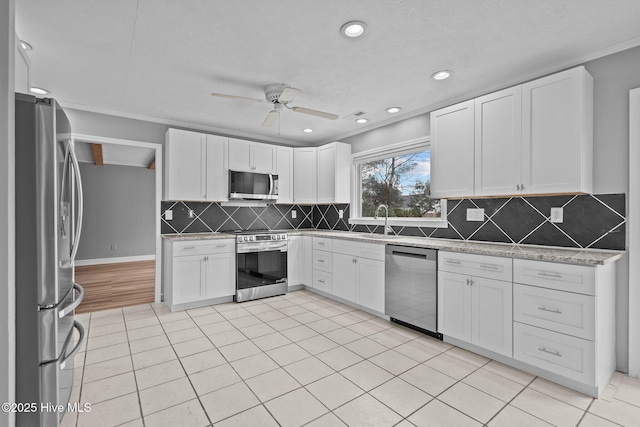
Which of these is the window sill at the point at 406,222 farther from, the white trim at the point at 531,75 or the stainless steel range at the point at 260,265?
the white trim at the point at 531,75

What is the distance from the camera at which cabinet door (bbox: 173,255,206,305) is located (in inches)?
143

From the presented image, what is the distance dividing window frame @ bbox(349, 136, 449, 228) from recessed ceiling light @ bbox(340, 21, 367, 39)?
181cm

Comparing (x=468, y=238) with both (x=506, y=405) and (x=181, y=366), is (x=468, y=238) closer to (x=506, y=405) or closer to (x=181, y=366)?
(x=506, y=405)

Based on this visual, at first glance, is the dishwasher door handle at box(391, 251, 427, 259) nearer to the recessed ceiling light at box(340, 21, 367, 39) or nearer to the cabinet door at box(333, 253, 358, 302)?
the cabinet door at box(333, 253, 358, 302)

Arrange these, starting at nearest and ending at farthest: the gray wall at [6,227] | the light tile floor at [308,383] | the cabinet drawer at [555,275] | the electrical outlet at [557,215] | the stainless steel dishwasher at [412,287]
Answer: the gray wall at [6,227]
the light tile floor at [308,383]
the cabinet drawer at [555,275]
the electrical outlet at [557,215]
the stainless steel dishwasher at [412,287]

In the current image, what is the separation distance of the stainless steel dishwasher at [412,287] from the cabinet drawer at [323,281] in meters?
0.94

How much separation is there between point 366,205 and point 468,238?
1.69 meters

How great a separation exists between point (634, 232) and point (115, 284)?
20.5 ft

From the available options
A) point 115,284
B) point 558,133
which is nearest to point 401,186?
point 558,133

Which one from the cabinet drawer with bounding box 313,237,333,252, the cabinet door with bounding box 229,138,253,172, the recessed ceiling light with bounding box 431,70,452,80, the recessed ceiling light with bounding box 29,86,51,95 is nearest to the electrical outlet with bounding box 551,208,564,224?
the recessed ceiling light with bounding box 431,70,452,80

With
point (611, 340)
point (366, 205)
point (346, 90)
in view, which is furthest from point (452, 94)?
point (611, 340)

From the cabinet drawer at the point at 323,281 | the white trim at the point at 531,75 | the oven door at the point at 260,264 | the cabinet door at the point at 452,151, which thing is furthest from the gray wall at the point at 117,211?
the cabinet door at the point at 452,151

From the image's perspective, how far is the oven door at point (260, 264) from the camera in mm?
4031

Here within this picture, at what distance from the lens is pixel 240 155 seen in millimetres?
4340
